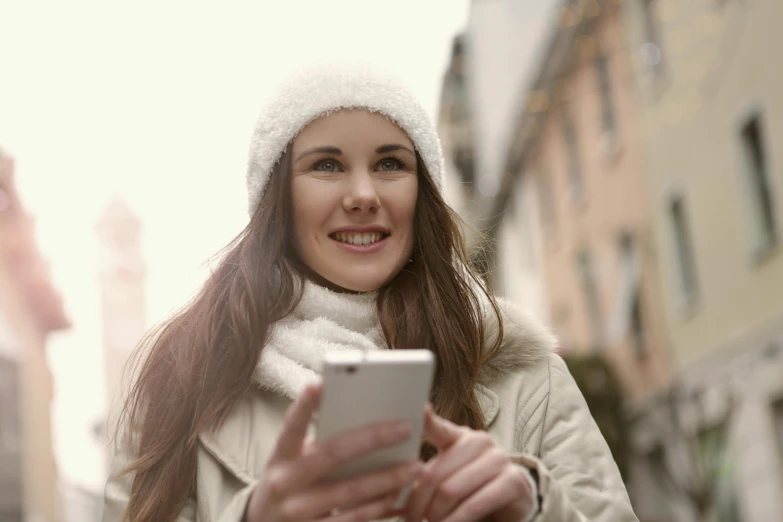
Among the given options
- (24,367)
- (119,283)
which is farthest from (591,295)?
(119,283)

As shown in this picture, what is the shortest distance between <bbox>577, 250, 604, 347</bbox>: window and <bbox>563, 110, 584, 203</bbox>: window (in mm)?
942

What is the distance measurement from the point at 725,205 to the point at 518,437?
29.7 feet

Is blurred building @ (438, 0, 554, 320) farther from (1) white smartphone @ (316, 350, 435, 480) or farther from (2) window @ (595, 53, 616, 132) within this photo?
(1) white smartphone @ (316, 350, 435, 480)

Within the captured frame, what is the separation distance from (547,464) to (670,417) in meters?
11.5

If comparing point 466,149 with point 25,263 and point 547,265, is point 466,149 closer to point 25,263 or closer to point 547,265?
point 547,265

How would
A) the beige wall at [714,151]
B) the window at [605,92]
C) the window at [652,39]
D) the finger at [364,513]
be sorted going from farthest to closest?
the window at [605,92] → the window at [652,39] → the beige wall at [714,151] → the finger at [364,513]

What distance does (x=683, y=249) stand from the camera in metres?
12.8

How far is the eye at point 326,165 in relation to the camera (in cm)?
218

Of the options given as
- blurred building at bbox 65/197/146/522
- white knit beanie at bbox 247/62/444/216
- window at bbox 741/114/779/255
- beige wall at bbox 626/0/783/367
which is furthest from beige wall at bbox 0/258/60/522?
blurred building at bbox 65/197/146/522

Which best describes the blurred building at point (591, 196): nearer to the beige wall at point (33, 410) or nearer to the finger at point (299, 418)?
the beige wall at point (33, 410)

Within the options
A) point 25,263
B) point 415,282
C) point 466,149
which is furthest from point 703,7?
point 466,149

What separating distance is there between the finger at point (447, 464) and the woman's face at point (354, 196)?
2.24ft

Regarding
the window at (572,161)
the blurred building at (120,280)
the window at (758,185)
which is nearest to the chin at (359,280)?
the window at (758,185)

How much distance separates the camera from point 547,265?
20297 millimetres
